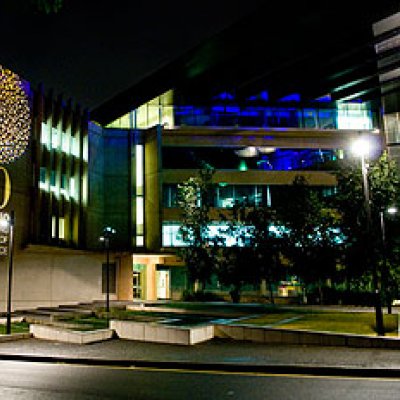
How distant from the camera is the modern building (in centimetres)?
2975

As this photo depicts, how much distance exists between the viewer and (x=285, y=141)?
4278cm

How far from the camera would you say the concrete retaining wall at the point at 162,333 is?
15.4 metres

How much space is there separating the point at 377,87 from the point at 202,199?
19082mm

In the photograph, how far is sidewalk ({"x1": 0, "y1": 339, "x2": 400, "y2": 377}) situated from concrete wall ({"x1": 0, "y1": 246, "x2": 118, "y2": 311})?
39.2 feet

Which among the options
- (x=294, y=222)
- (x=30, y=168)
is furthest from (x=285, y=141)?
(x=30, y=168)

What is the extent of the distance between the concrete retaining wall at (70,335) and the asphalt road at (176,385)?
442cm

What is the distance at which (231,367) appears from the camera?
11195 millimetres

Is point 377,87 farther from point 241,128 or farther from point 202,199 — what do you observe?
point 202,199

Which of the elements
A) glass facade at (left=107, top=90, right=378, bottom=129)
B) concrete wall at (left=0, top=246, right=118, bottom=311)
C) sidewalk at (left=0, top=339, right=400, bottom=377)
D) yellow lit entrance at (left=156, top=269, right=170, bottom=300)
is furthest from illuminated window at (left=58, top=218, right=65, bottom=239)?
sidewalk at (left=0, top=339, right=400, bottom=377)

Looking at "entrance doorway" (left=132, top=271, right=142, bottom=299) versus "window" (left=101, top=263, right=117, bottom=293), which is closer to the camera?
"window" (left=101, top=263, right=117, bottom=293)

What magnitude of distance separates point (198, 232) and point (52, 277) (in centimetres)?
1021

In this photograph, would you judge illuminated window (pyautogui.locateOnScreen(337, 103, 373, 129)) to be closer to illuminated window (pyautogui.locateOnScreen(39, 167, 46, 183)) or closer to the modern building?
the modern building

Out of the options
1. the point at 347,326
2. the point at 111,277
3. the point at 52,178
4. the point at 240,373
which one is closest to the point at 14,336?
the point at 240,373

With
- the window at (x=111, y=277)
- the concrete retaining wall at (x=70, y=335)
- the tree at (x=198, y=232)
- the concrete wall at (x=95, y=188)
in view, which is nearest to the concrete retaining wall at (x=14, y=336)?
the concrete retaining wall at (x=70, y=335)
